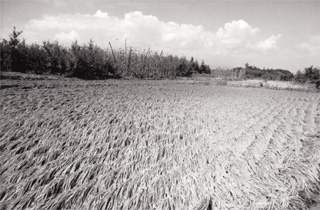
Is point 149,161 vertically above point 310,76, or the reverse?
point 310,76

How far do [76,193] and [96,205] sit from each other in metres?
0.32

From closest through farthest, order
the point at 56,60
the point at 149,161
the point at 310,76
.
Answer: the point at 149,161 < the point at 56,60 < the point at 310,76

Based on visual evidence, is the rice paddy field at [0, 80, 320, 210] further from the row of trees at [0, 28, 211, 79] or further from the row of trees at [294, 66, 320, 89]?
the row of trees at [294, 66, 320, 89]

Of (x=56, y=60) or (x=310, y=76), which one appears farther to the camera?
(x=310, y=76)

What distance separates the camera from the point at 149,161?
10.3 feet

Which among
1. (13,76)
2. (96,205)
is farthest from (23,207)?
(13,76)

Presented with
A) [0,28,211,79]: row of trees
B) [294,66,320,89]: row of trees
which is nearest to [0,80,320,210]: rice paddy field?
[0,28,211,79]: row of trees

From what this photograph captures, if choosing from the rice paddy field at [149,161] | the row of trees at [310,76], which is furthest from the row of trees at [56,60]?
the row of trees at [310,76]

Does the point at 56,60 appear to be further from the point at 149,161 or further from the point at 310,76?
the point at 310,76

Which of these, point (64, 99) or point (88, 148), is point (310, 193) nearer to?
point (88, 148)

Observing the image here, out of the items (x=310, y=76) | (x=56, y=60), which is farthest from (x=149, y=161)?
(x=310, y=76)

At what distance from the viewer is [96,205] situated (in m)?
2.20

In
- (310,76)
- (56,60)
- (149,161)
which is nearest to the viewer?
(149,161)

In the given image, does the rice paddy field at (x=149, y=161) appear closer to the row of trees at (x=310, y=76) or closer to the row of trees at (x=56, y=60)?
the row of trees at (x=56, y=60)
